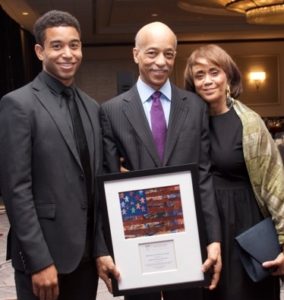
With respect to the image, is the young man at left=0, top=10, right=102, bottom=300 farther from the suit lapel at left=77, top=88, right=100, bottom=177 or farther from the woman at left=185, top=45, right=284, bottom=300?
the woman at left=185, top=45, right=284, bottom=300

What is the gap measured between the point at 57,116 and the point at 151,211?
49 centimetres

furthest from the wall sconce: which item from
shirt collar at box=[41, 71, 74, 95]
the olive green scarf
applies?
shirt collar at box=[41, 71, 74, 95]

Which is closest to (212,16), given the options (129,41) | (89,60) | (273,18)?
(273,18)

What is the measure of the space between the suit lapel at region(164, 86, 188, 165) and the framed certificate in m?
0.14

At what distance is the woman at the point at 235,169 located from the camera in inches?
86.3

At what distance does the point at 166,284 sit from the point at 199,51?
37.7 inches

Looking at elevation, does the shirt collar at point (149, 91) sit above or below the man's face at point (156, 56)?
below

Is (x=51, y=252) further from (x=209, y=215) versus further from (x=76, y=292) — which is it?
(x=209, y=215)

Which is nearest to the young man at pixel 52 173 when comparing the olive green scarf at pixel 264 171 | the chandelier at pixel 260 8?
the olive green scarf at pixel 264 171

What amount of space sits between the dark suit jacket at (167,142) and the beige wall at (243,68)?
13.4 m

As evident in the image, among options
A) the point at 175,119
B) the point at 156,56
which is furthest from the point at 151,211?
the point at 156,56

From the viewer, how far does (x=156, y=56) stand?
6.79 ft

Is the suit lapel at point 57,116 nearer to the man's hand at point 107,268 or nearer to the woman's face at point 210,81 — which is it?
the man's hand at point 107,268

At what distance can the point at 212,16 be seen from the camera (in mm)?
11992
